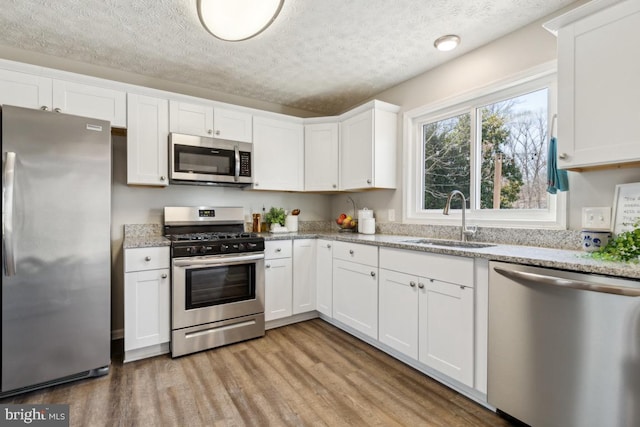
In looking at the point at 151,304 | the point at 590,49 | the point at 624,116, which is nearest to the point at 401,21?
the point at 590,49

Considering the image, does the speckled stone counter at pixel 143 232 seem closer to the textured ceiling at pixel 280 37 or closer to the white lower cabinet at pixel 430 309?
the textured ceiling at pixel 280 37

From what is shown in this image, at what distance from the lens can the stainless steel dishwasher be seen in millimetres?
1261

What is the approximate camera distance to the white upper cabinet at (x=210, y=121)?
282 cm

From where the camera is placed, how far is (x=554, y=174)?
192 centimetres

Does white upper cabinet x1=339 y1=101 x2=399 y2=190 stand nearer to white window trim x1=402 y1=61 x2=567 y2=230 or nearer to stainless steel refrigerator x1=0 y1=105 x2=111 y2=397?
white window trim x1=402 y1=61 x2=567 y2=230

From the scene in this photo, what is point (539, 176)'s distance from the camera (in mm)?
2215

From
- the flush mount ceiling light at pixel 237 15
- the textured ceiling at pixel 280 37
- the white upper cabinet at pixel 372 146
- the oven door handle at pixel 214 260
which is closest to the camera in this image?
the flush mount ceiling light at pixel 237 15

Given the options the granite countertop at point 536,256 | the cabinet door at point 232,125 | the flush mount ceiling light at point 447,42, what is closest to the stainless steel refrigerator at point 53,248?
the granite countertop at point 536,256

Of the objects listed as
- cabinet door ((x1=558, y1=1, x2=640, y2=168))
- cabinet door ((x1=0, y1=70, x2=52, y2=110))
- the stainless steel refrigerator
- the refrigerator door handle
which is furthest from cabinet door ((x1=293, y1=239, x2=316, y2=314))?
cabinet door ((x1=0, y1=70, x2=52, y2=110))

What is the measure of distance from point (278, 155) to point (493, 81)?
6.85 feet

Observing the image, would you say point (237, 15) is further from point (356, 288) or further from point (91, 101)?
point (356, 288)

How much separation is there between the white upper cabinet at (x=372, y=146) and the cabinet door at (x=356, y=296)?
2.88ft

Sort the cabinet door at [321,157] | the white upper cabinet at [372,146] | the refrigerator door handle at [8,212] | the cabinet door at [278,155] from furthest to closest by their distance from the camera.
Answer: the cabinet door at [321,157]
the cabinet door at [278,155]
the white upper cabinet at [372,146]
the refrigerator door handle at [8,212]

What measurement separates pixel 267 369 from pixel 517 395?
156 centimetres
